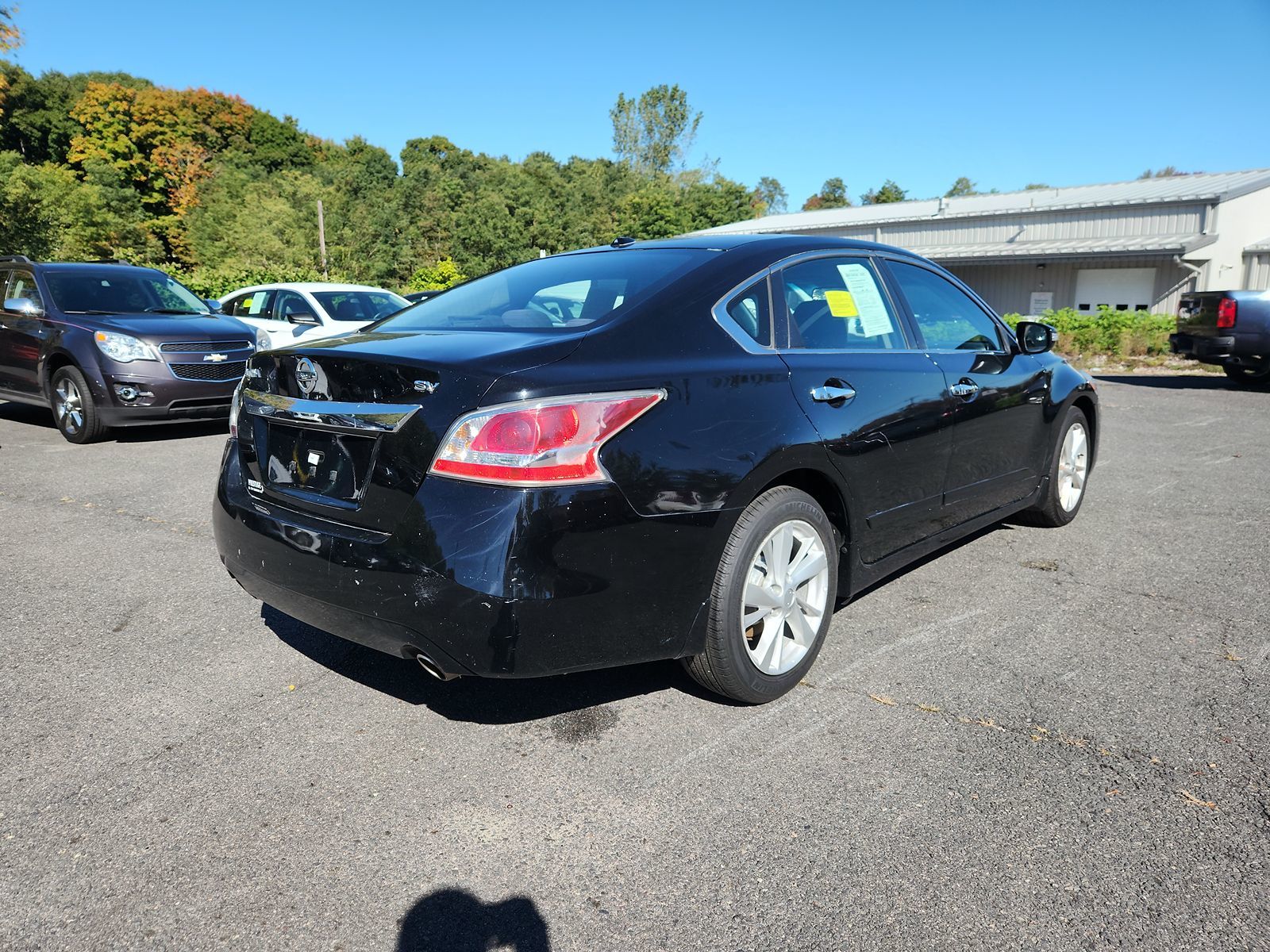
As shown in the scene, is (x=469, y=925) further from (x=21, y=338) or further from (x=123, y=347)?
(x=21, y=338)

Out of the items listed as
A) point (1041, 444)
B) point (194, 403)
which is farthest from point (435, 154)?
point (1041, 444)

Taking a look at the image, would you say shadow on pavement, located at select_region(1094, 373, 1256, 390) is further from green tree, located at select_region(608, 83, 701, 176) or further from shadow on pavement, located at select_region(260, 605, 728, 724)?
green tree, located at select_region(608, 83, 701, 176)

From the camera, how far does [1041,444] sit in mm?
4945

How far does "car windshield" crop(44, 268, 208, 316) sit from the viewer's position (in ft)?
30.4

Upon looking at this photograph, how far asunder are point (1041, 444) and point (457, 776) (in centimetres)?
366

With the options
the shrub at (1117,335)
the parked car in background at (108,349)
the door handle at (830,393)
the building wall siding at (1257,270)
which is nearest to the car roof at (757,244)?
the door handle at (830,393)

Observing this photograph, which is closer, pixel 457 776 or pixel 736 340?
pixel 457 776

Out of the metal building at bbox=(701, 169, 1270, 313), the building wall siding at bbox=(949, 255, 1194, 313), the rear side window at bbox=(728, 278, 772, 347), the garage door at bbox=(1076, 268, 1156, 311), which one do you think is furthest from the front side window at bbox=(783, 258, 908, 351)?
the garage door at bbox=(1076, 268, 1156, 311)

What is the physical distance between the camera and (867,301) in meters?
3.84

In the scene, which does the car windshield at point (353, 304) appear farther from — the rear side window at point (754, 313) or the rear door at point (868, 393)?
the rear side window at point (754, 313)

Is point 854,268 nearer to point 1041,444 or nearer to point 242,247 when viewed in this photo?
point 1041,444

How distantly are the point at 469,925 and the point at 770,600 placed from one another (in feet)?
4.72

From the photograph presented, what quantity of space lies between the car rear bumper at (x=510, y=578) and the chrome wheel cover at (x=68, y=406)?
282 inches

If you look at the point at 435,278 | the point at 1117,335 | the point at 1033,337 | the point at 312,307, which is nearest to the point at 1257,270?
the point at 1117,335
